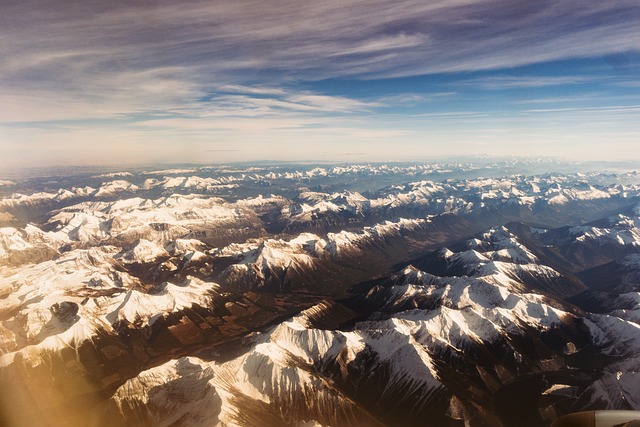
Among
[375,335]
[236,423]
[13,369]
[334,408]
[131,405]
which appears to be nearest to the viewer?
[236,423]

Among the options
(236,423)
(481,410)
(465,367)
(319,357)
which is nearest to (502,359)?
(465,367)

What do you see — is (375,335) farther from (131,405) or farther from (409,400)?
(131,405)

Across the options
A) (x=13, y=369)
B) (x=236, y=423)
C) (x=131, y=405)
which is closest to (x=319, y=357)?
(x=236, y=423)

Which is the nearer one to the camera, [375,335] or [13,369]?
[13,369]

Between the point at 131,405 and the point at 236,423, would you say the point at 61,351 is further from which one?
the point at 236,423

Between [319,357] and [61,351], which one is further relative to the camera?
[61,351]

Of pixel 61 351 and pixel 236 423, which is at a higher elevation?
pixel 236 423

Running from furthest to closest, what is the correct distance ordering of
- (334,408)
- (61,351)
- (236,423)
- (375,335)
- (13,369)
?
(61,351) < (375,335) < (13,369) < (334,408) < (236,423)

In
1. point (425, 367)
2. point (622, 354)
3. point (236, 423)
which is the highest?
point (236, 423)

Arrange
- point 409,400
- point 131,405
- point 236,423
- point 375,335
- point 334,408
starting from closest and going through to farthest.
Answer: point 236,423
point 131,405
point 334,408
point 409,400
point 375,335
